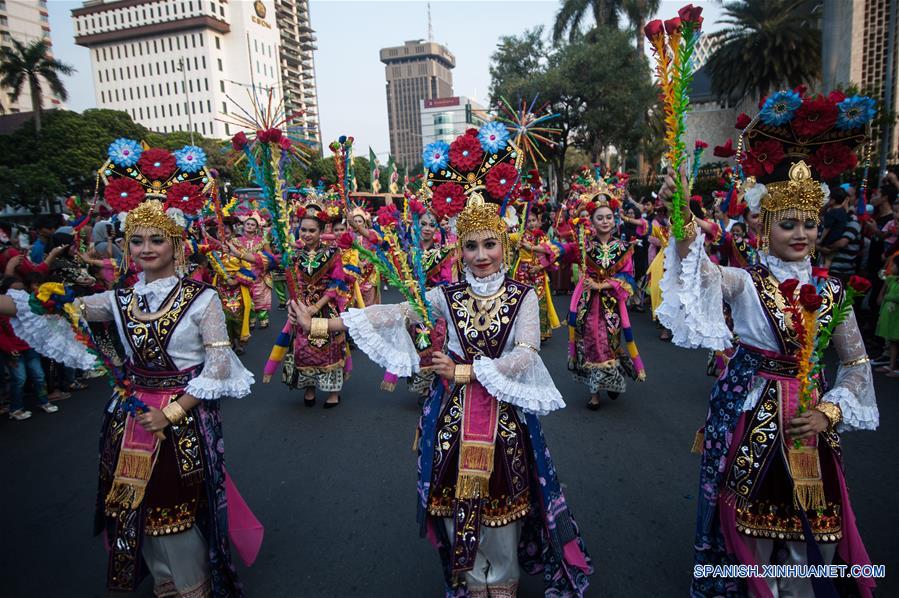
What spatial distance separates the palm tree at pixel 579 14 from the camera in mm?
29781

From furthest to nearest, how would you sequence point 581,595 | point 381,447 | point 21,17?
point 21,17
point 381,447
point 581,595

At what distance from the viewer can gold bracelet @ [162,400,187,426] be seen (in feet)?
9.36

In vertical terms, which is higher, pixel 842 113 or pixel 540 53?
pixel 540 53

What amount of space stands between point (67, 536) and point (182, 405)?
229 cm

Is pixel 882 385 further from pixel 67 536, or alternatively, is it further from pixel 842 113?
pixel 67 536

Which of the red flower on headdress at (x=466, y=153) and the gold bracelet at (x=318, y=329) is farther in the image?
the red flower on headdress at (x=466, y=153)

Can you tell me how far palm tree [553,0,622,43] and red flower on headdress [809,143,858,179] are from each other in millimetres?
29805

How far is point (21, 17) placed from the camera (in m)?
73.6

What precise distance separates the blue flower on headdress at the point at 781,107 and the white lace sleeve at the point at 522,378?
5.38ft

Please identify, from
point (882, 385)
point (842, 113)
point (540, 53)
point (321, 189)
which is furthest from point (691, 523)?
point (540, 53)

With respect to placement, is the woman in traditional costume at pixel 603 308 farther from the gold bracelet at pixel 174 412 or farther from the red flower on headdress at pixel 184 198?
the gold bracelet at pixel 174 412

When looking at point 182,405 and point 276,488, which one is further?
point 276,488

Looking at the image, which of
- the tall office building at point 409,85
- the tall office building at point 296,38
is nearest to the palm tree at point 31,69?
the tall office building at point 296,38

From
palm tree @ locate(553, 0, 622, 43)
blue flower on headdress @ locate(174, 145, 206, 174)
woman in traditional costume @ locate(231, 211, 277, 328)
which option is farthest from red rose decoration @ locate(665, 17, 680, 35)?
palm tree @ locate(553, 0, 622, 43)
